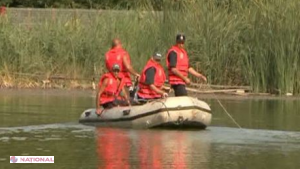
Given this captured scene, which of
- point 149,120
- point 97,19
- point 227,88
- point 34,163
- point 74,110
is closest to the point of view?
point 34,163

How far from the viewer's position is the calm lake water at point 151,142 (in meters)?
15.5

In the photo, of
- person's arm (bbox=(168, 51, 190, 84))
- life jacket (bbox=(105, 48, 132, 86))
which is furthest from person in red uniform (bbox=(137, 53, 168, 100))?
life jacket (bbox=(105, 48, 132, 86))

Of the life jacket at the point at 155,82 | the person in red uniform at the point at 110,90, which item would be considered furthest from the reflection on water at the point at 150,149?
the life jacket at the point at 155,82

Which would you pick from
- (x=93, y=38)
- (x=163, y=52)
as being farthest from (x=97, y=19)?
(x=163, y=52)

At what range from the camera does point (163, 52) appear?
31.0 meters

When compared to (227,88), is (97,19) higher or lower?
higher

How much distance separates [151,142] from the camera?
1795cm

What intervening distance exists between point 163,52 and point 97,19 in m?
2.97

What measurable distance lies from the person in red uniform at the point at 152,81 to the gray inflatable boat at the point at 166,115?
0.43 meters

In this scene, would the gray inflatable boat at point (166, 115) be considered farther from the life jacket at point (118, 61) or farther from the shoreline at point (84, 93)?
the shoreline at point (84, 93)

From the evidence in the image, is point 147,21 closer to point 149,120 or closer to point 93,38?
point 93,38

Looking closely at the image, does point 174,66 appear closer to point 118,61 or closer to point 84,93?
point 118,61

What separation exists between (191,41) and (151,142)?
44.1 ft

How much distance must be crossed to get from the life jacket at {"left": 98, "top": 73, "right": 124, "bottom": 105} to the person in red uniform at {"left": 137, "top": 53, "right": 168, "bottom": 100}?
0.45m
